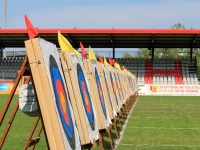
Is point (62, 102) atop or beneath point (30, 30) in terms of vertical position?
beneath

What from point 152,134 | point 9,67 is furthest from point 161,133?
point 9,67

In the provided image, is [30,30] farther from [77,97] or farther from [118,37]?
[118,37]

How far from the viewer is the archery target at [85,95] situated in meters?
5.55

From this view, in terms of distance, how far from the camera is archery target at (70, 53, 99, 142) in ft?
18.2

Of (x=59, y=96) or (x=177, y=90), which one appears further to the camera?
(x=177, y=90)

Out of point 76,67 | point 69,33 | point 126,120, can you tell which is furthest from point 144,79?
point 76,67

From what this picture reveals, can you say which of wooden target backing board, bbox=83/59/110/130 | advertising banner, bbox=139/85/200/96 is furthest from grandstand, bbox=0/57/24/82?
wooden target backing board, bbox=83/59/110/130

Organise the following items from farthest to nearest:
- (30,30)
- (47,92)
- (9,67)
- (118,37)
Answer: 1. (9,67)
2. (118,37)
3. (30,30)
4. (47,92)

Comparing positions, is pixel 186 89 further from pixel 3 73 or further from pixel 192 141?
pixel 192 141

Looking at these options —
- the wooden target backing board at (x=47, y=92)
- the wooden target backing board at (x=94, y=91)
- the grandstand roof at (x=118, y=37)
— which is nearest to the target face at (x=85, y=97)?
the wooden target backing board at (x=94, y=91)

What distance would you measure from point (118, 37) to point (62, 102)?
100 feet

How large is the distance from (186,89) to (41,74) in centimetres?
3114

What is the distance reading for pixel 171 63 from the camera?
136 feet

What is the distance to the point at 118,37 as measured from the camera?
3481 centimetres
